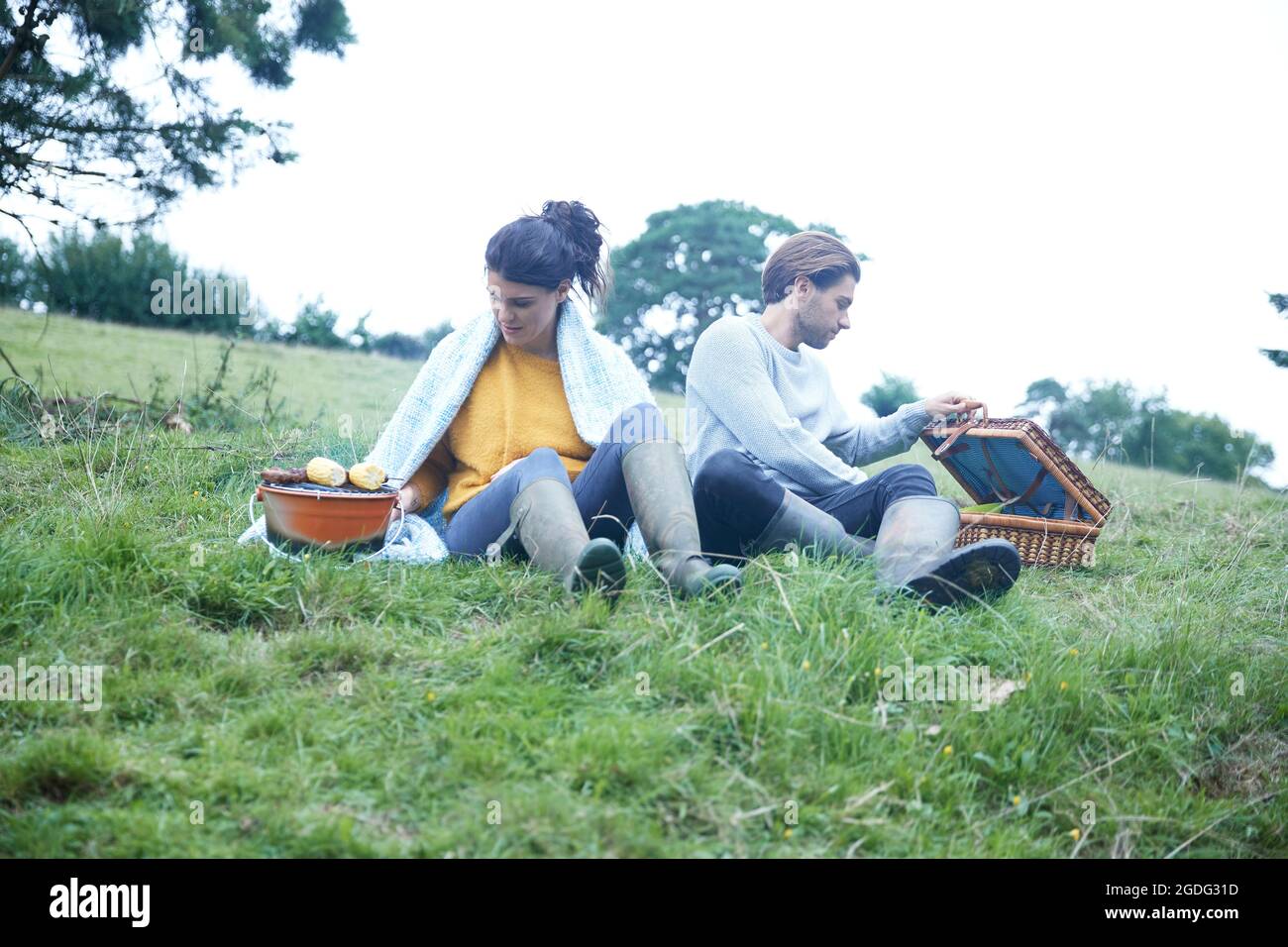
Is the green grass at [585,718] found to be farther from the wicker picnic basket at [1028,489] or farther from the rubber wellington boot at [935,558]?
the wicker picnic basket at [1028,489]

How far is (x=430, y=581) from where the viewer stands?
115 inches

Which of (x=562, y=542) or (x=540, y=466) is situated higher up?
(x=540, y=466)

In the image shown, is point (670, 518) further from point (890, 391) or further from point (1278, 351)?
point (890, 391)

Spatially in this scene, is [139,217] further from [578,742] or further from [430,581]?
[578,742]

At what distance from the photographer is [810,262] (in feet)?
11.8

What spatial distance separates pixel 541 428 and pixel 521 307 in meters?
0.41

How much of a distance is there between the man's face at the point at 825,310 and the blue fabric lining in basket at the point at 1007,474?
2.19ft

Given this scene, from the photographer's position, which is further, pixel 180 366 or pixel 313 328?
pixel 313 328

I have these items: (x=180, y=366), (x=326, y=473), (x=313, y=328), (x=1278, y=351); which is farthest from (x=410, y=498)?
(x=313, y=328)

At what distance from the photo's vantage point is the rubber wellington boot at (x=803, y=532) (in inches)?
121

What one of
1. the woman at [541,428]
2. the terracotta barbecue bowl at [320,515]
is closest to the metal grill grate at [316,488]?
the terracotta barbecue bowl at [320,515]

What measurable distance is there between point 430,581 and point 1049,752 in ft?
5.66

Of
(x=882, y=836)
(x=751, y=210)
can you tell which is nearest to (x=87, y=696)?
(x=882, y=836)
